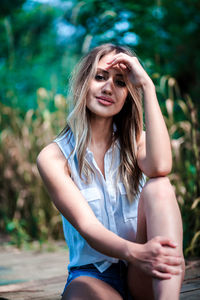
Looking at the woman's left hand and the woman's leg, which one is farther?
the woman's left hand

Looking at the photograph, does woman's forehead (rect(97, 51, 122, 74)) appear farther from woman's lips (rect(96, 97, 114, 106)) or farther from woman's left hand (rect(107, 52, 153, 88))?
woman's lips (rect(96, 97, 114, 106))

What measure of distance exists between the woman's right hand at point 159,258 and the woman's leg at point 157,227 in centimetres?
3

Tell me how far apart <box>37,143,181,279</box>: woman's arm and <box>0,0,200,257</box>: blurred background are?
565 mm

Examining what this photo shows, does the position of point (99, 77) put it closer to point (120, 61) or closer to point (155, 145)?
point (120, 61)

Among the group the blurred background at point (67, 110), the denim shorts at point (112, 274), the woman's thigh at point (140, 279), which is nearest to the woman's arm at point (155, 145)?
the woman's thigh at point (140, 279)

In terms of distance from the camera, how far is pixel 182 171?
2.63 meters

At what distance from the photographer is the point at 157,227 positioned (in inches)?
49.8

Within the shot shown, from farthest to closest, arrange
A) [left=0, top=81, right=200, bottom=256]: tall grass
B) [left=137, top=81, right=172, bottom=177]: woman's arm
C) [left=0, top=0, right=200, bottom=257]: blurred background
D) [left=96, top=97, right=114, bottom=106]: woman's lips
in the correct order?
[left=0, top=81, right=200, bottom=256]: tall grass, [left=0, top=0, right=200, bottom=257]: blurred background, [left=96, top=97, right=114, bottom=106]: woman's lips, [left=137, top=81, right=172, bottom=177]: woman's arm

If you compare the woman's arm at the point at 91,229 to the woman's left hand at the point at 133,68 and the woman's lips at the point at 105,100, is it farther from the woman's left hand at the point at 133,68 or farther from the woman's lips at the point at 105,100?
the woman's left hand at the point at 133,68

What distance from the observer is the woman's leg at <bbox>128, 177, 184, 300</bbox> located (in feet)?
3.92

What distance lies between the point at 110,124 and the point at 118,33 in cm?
193

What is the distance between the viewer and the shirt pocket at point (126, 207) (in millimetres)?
1499

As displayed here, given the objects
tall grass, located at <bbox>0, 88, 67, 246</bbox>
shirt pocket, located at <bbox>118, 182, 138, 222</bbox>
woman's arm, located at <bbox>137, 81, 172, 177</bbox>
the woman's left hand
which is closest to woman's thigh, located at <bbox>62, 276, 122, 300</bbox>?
shirt pocket, located at <bbox>118, 182, 138, 222</bbox>

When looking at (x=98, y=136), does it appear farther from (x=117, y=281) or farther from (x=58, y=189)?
(x=117, y=281)
